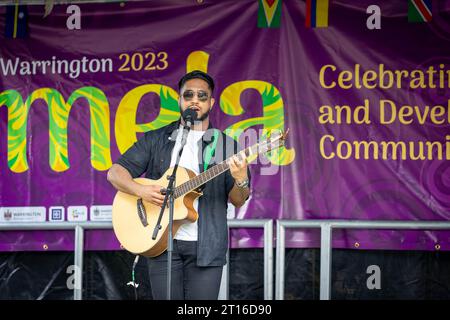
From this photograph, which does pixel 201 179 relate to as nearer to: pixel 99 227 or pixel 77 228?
pixel 99 227

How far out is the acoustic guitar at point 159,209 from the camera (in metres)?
4.88

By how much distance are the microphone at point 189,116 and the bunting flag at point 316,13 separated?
182cm

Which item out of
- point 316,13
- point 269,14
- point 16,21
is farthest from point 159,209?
point 16,21

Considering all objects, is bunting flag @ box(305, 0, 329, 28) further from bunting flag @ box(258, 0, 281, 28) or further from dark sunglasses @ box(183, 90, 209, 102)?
dark sunglasses @ box(183, 90, 209, 102)

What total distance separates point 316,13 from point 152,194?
6.90 feet

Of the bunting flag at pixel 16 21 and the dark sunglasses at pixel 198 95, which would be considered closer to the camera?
the dark sunglasses at pixel 198 95

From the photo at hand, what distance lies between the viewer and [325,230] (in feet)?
20.0

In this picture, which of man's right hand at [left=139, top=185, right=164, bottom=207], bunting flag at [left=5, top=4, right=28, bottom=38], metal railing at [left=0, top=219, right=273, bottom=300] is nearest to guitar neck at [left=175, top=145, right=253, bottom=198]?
man's right hand at [left=139, top=185, right=164, bottom=207]

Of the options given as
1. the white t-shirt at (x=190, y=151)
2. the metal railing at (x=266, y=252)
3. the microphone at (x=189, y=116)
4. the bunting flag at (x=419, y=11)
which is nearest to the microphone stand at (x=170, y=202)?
the microphone at (x=189, y=116)

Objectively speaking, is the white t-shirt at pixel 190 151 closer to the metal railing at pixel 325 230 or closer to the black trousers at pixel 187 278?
the black trousers at pixel 187 278

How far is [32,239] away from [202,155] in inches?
81.1

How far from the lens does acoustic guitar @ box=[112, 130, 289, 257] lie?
4.88 m

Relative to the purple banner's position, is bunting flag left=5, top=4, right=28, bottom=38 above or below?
above

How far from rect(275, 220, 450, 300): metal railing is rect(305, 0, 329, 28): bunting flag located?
1.46 meters
